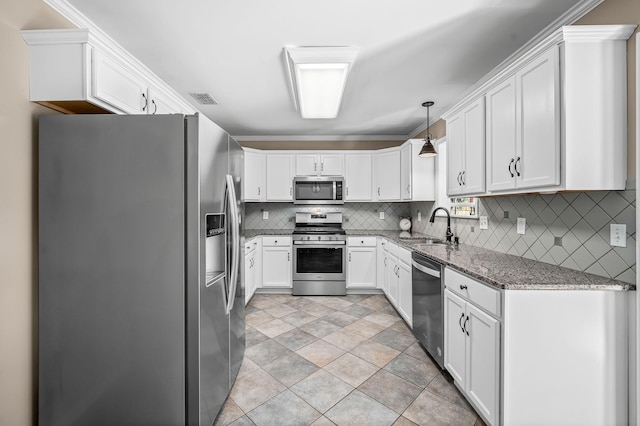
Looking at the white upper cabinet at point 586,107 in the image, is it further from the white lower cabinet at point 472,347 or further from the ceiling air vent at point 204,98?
the ceiling air vent at point 204,98

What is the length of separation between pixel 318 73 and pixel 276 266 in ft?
9.27

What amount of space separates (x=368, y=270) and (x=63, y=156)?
364cm

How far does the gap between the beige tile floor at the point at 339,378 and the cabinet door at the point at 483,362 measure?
0.75 ft

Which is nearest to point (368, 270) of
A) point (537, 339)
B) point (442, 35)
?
point (537, 339)

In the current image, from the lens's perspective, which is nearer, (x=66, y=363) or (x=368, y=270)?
(x=66, y=363)

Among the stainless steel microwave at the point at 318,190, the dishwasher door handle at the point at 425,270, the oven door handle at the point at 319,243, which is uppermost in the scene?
the stainless steel microwave at the point at 318,190

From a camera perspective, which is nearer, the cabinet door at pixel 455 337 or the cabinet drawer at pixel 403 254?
the cabinet door at pixel 455 337

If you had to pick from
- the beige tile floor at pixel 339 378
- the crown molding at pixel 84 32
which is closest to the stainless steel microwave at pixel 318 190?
the beige tile floor at pixel 339 378

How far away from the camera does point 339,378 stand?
218 centimetres

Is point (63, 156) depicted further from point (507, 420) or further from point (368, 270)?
point (368, 270)

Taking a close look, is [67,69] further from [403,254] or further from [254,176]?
[403,254]

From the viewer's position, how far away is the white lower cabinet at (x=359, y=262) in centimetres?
419

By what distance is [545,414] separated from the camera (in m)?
1.42

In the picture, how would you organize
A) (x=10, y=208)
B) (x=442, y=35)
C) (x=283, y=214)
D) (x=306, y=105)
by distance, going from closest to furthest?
(x=10, y=208) → (x=442, y=35) → (x=306, y=105) → (x=283, y=214)
